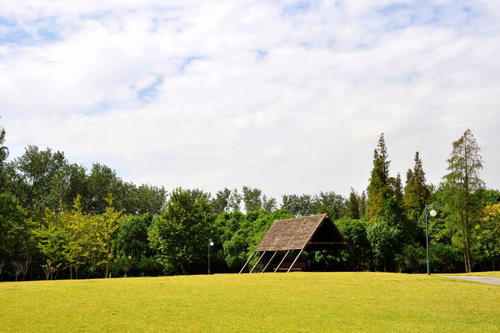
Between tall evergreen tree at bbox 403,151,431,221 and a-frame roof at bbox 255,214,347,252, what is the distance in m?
34.6

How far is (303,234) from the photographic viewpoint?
37.7 m

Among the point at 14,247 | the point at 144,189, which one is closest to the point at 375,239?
the point at 14,247

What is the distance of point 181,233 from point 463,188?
29.7 m

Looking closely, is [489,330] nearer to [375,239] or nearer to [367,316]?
[367,316]

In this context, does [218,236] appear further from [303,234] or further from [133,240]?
[303,234]

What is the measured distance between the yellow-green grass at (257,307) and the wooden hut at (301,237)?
39.2ft

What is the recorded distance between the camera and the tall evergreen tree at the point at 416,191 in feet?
244

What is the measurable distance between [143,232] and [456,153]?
38.8 metres

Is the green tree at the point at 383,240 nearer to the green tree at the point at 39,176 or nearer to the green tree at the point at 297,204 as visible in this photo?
the green tree at the point at 39,176

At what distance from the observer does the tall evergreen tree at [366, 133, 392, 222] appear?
217ft

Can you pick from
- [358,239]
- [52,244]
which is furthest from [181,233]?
[358,239]

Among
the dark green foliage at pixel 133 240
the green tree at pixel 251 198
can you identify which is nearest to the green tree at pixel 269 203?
the green tree at pixel 251 198

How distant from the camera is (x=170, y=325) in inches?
515

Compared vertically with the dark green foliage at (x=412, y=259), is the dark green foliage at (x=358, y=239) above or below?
above
